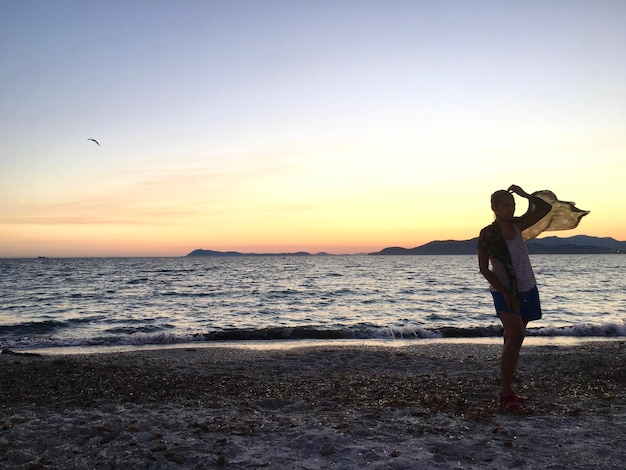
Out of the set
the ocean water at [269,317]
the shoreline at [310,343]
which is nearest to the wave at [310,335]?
the ocean water at [269,317]

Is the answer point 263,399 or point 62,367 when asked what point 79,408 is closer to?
point 263,399

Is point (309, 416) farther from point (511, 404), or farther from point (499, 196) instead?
point (499, 196)

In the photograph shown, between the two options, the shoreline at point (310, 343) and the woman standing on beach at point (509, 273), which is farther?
the shoreline at point (310, 343)

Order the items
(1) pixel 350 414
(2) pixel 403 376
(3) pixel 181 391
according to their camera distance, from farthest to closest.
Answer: (2) pixel 403 376 < (3) pixel 181 391 < (1) pixel 350 414

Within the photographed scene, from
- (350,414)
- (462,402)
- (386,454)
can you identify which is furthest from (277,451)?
(462,402)

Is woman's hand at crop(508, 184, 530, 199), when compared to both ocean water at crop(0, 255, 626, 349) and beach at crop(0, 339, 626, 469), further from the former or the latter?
ocean water at crop(0, 255, 626, 349)

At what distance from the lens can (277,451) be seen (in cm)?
459

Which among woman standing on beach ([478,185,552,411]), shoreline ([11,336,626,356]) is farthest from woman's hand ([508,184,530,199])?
shoreline ([11,336,626,356])

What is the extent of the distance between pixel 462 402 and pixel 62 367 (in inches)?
289

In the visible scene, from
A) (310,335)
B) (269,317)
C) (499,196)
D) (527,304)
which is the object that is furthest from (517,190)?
(269,317)

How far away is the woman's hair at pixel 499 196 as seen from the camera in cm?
561

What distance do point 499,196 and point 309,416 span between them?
11.5 feet

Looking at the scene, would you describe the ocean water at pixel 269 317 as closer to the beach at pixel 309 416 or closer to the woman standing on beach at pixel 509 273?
the beach at pixel 309 416

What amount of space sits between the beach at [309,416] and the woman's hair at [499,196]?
99.1 inches
